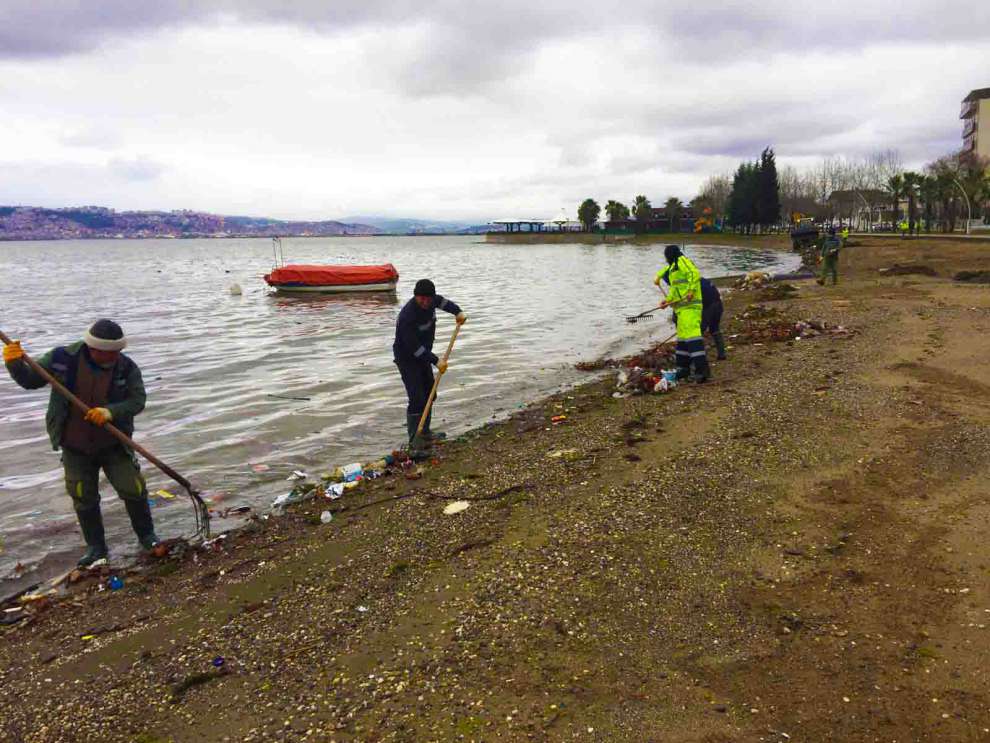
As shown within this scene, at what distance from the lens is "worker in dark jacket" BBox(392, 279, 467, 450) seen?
799cm

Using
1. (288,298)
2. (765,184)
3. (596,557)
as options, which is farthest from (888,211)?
(596,557)

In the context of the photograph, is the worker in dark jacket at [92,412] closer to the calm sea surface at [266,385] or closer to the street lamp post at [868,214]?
the calm sea surface at [266,385]

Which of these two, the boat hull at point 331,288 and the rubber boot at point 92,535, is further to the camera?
the boat hull at point 331,288

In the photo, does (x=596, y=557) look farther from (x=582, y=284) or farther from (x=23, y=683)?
(x=582, y=284)

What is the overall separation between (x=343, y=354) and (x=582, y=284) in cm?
2201

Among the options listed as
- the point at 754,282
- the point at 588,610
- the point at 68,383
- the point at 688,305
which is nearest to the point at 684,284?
the point at 688,305

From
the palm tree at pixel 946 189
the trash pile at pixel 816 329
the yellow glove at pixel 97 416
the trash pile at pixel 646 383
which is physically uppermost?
the palm tree at pixel 946 189

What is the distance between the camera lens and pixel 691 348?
10.2 meters

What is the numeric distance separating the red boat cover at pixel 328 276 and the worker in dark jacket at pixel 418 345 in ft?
82.5

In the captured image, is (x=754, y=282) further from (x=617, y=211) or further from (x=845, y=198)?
(x=617, y=211)

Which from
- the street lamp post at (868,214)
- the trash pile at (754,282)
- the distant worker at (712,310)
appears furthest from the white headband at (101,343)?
the street lamp post at (868,214)

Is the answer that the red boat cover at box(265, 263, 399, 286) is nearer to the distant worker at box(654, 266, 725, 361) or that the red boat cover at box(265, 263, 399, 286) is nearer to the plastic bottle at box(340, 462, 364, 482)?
the distant worker at box(654, 266, 725, 361)

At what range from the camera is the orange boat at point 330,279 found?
3247 centimetres

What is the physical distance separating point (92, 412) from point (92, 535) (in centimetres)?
144
